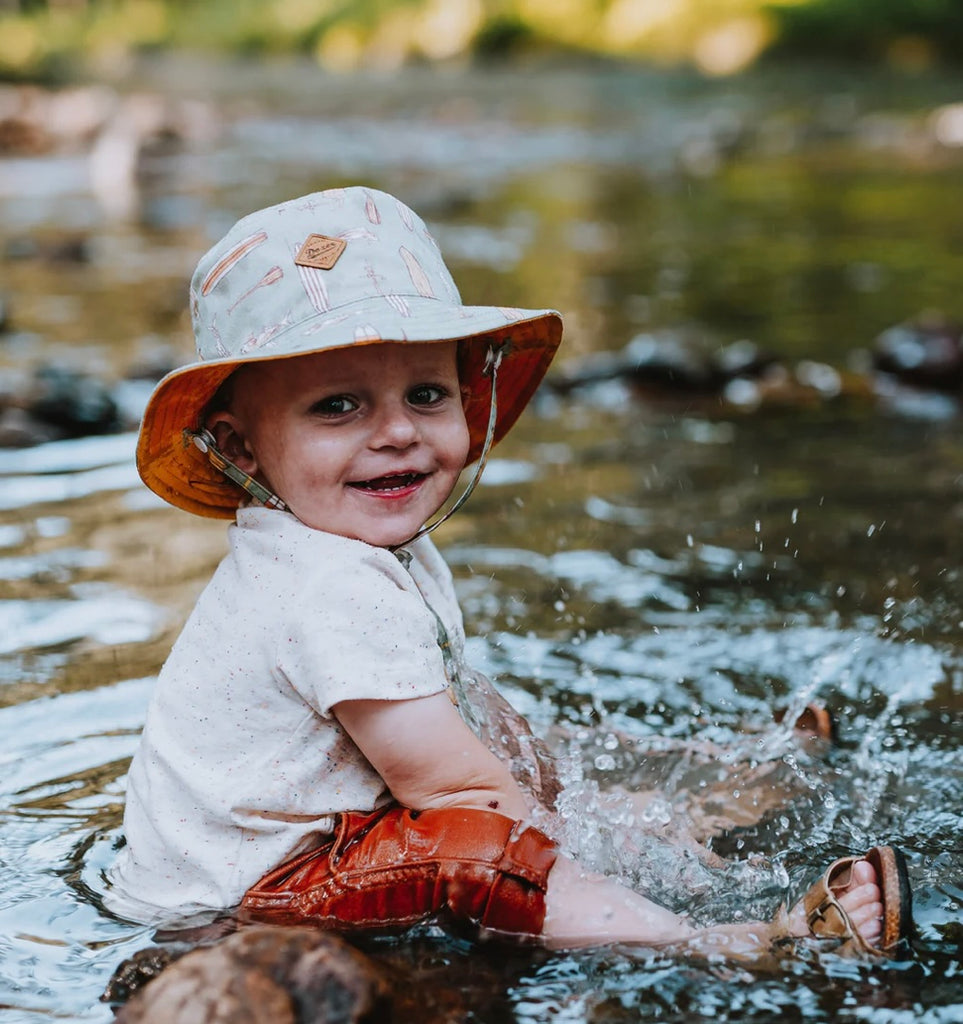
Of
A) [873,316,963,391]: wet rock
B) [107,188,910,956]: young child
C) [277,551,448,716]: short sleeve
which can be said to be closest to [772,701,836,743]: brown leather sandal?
[107,188,910,956]: young child

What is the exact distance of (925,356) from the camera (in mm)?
6047

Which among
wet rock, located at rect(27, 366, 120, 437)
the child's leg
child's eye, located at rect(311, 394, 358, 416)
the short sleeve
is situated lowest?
the child's leg

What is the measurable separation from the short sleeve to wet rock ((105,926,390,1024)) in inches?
14.5

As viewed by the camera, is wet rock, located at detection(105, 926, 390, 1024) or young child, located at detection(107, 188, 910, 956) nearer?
wet rock, located at detection(105, 926, 390, 1024)

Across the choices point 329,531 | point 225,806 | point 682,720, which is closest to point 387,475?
point 329,531

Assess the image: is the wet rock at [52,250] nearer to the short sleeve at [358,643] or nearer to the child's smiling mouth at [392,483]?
the child's smiling mouth at [392,483]

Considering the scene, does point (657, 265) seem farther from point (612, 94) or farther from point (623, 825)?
point (612, 94)

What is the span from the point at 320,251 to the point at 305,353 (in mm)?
198

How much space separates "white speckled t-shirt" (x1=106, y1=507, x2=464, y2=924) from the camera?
2.17m

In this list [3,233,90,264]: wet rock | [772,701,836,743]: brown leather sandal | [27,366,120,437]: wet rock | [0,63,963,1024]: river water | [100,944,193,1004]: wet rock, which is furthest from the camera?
[3,233,90,264]: wet rock

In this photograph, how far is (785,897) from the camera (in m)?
2.35

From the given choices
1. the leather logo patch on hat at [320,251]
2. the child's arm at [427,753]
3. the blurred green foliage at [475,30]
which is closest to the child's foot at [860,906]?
the child's arm at [427,753]

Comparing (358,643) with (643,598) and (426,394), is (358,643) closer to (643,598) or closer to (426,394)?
(426,394)

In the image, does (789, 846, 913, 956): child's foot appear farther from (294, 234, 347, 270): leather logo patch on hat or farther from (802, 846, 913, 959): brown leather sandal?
(294, 234, 347, 270): leather logo patch on hat
